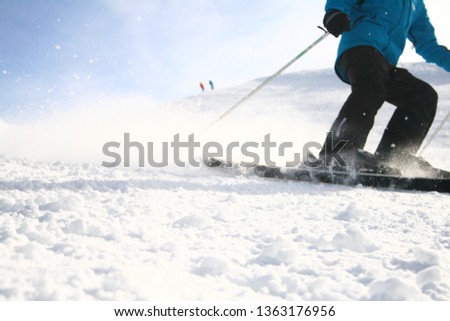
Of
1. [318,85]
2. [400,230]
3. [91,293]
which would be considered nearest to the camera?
[91,293]

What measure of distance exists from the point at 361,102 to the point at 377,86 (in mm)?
211

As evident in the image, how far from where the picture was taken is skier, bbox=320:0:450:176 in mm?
2617

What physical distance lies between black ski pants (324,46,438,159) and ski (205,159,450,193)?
0.85 ft

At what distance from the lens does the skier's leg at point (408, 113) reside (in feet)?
9.70

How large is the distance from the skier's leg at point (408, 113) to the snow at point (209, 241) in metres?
0.84

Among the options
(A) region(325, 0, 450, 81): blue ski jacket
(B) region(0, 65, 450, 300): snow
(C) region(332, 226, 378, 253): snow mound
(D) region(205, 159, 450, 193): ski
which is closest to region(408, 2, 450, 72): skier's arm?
(A) region(325, 0, 450, 81): blue ski jacket

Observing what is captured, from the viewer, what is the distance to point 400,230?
1.31m

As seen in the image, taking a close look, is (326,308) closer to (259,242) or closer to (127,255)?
(259,242)

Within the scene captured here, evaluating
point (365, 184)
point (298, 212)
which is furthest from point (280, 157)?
point (298, 212)

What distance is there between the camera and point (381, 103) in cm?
277

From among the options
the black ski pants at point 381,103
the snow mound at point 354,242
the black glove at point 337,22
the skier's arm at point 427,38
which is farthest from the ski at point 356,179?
the skier's arm at point 427,38

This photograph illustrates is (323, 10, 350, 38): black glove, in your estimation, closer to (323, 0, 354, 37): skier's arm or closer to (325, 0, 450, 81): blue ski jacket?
(323, 0, 354, 37): skier's arm

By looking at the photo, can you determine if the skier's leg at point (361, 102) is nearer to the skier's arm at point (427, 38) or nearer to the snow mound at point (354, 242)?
the skier's arm at point (427, 38)

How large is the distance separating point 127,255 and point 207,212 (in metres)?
0.58
